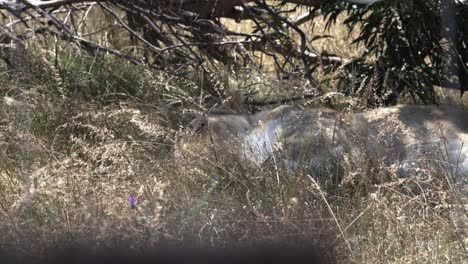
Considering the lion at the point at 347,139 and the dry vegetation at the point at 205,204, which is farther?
the lion at the point at 347,139

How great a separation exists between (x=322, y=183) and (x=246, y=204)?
1.65ft

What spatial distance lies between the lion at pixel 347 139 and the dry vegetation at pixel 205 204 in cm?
13

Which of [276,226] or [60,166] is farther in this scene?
[60,166]

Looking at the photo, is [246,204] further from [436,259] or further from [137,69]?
[137,69]

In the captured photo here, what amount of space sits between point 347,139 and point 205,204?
3.05 feet

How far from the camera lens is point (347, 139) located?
3.93 m

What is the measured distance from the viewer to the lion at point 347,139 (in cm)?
378

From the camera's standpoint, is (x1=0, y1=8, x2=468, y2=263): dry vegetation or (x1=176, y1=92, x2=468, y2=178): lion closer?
(x1=0, y1=8, x2=468, y2=263): dry vegetation

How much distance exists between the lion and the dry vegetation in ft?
0.44

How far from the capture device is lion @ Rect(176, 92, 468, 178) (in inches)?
149

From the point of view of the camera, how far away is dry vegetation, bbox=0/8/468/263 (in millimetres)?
2988

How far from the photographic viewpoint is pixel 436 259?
297cm

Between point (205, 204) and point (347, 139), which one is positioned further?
point (347, 139)

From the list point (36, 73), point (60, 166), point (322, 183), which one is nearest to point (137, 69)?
point (36, 73)
